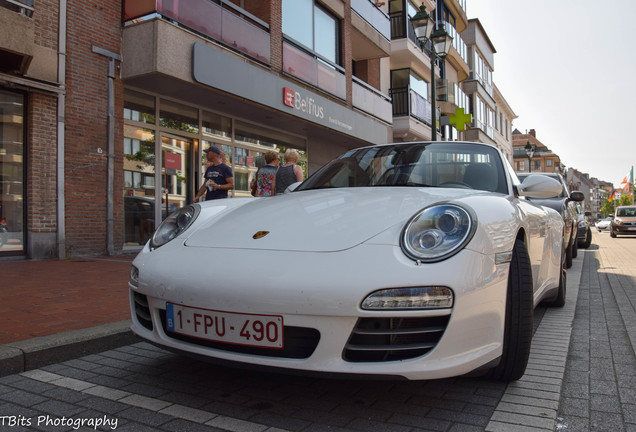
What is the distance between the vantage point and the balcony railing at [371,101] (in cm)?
1586

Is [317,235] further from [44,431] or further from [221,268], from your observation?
[44,431]

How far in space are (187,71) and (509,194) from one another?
727cm

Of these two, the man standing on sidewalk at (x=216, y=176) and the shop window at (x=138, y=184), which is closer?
the man standing on sidewalk at (x=216, y=176)

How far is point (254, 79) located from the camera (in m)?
10.6

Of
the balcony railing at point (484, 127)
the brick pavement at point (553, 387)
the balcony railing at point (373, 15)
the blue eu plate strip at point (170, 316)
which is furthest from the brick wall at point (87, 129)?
the balcony railing at point (484, 127)

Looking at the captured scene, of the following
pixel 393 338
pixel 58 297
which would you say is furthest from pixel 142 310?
pixel 58 297

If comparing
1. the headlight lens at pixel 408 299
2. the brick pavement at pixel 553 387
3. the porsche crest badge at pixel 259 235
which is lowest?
the brick pavement at pixel 553 387

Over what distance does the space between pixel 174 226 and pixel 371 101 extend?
1447 cm

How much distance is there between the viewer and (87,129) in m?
8.51

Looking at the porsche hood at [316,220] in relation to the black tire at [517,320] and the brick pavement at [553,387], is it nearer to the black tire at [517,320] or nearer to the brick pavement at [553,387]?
the black tire at [517,320]

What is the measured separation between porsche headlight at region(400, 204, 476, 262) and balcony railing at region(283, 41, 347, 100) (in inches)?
413

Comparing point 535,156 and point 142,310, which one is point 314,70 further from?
point 535,156

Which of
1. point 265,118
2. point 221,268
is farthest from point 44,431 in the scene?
point 265,118

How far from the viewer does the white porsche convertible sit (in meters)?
2.00
